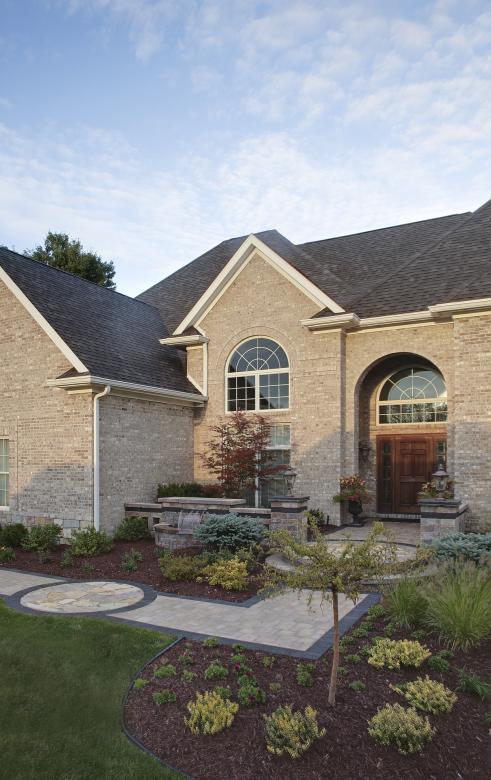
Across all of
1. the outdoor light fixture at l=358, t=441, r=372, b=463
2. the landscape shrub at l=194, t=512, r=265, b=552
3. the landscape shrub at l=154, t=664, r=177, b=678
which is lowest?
the landscape shrub at l=154, t=664, r=177, b=678

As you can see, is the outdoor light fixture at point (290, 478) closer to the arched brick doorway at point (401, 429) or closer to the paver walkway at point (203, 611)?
the arched brick doorway at point (401, 429)

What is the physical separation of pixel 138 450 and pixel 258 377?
14.0 feet

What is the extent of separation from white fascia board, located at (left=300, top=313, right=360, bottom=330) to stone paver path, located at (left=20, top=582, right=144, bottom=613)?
8.49 m

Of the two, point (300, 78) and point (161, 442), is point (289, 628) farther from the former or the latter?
point (300, 78)

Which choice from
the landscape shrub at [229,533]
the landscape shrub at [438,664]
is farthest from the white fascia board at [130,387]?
the landscape shrub at [438,664]

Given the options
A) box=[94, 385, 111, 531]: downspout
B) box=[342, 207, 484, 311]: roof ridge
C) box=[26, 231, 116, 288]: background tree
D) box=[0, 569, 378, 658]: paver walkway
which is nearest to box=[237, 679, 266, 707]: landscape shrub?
box=[0, 569, 378, 658]: paver walkway

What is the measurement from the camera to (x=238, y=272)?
16875mm

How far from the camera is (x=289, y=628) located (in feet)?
23.5

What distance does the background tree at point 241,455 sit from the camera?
1476 cm

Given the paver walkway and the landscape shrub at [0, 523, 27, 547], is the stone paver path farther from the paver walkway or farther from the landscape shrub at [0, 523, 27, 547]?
the landscape shrub at [0, 523, 27, 547]

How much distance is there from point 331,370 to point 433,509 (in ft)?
18.6

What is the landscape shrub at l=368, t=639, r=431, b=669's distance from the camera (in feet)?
18.6

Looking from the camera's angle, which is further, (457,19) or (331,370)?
(331,370)

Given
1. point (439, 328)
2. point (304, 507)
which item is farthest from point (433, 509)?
point (439, 328)
